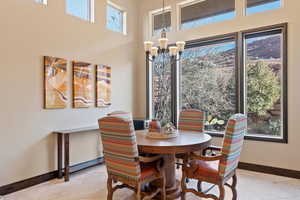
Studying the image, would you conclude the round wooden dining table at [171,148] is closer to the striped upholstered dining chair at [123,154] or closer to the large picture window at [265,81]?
the striped upholstered dining chair at [123,154]

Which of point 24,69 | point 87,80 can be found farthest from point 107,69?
point 24,69

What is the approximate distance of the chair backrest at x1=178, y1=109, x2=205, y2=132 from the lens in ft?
11.5

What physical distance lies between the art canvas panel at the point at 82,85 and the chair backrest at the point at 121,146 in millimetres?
1712

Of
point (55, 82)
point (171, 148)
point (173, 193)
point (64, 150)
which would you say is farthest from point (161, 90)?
point (171, 148)

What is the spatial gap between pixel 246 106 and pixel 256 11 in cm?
172

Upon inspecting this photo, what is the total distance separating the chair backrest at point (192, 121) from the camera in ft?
11.5

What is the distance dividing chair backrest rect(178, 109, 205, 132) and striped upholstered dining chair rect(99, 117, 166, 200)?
51.5 inches

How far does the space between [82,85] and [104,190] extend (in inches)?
74.2

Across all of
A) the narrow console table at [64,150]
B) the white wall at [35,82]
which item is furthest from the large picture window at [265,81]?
the narrow console table at [64,150]

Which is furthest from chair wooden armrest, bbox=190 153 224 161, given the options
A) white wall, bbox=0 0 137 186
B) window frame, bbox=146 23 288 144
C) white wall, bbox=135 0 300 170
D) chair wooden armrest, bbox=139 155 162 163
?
white wall, bbox=0 0 137 186

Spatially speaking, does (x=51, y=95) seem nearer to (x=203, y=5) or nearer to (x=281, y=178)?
(x=203, y=5)

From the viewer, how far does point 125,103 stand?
495 centimetres

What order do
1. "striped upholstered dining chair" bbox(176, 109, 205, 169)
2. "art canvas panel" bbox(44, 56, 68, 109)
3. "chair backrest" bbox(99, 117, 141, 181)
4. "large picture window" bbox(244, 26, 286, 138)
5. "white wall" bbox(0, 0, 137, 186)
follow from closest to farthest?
"chair backrest" bbox(99, 117, 141, 181) → "white wall" bbox(0, 0, 137, 186) → "art canvas panel" bbox(44, 56, 68, 109) → "striped upholstered dining chair" bbox(176, 109, 205, 169) → "large picture window" bbox(244, 26, 286, 138)

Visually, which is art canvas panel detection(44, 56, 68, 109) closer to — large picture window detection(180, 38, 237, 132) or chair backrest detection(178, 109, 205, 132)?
chair backrest detection(178, 109, 205, 132)
